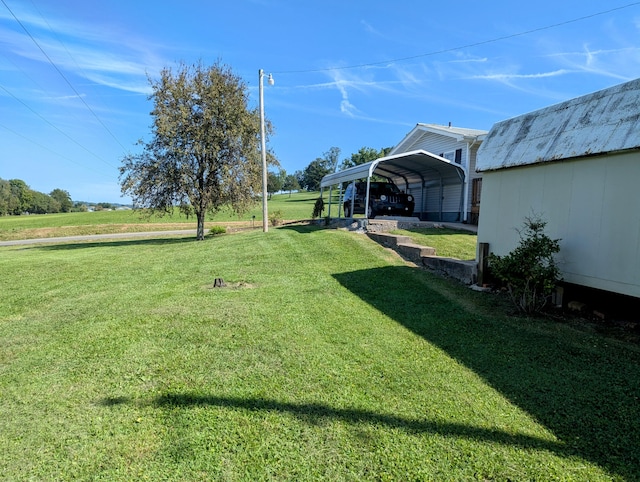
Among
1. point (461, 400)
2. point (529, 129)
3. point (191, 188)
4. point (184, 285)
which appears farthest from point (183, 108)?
point (461, 400)

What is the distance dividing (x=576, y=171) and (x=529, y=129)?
1.18 m

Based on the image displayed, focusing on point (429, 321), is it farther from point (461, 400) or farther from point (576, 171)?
point (576, 171)

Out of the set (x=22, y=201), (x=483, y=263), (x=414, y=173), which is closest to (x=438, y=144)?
(x=414, y=173)

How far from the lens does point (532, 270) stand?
178 inches

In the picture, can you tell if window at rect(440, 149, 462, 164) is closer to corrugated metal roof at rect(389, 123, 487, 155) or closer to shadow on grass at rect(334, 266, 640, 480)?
corrugated metal roof at rect(389, 123, 487, 155)

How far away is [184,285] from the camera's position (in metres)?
6.61

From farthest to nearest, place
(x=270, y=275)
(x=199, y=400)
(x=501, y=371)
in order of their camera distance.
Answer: (x=270, y=275) < (x=501, y=371) < (x=199, y=400)

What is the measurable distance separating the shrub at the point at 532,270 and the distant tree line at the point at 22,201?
98.8 m

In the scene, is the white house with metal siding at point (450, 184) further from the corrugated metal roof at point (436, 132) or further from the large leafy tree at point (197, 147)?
the large leafy tree at point (197, 147)

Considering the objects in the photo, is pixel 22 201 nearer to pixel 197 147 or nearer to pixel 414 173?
pixel 197 147

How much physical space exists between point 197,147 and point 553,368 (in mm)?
14745

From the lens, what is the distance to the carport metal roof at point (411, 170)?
12.6 metres

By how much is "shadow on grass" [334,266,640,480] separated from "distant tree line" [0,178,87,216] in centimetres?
Result: 9811

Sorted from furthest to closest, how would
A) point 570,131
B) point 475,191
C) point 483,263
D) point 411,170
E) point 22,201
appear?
point 22,201
point 411,170
point 475,191
point 483,263
point 570,131
